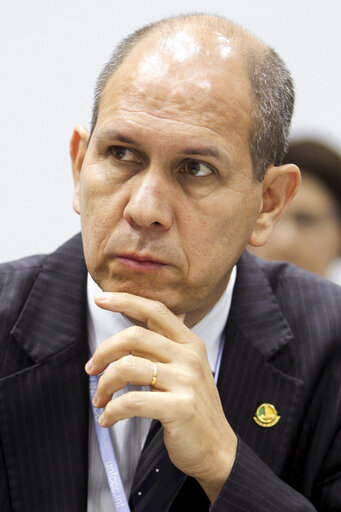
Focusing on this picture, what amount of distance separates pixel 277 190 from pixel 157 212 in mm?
602

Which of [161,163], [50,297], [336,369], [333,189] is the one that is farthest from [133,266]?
[333,189]

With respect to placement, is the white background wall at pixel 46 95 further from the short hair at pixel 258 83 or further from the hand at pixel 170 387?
the hand at pixel 170 387

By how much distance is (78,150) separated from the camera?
2240 mm

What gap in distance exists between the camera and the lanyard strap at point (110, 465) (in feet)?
6.29

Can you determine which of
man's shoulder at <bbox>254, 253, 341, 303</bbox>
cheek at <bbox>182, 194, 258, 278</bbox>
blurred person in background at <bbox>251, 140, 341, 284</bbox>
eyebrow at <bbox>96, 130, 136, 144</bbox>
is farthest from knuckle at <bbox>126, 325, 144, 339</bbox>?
blurred person in background at <bbox>251, 140, 341, 284</bbox>

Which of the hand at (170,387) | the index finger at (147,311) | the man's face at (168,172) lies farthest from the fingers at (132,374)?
the man's face at (168,172)

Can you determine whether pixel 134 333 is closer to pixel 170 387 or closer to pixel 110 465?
pixel 170 387

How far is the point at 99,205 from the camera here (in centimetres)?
192

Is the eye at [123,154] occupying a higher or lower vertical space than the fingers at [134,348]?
higher

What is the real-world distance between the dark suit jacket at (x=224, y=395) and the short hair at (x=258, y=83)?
51cm

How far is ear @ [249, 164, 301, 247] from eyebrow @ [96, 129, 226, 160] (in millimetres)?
336

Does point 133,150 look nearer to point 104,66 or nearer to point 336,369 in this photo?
point 104,66

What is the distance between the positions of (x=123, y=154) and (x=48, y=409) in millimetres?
750

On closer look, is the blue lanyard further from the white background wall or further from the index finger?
the white background wall
